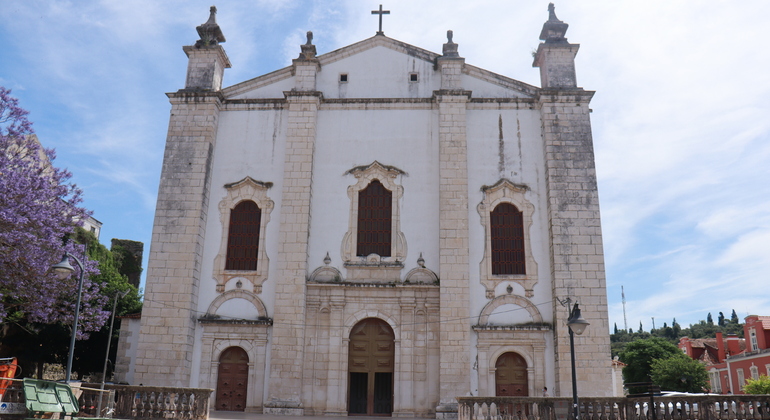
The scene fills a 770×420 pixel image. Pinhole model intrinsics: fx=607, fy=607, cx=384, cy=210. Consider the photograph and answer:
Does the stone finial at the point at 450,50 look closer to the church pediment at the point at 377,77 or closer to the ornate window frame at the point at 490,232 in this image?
the church pediment at the point at 377,77

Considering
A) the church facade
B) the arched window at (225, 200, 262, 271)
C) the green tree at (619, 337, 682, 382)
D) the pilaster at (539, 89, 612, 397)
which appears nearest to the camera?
the pilaster at (539, 89, 612, 397)

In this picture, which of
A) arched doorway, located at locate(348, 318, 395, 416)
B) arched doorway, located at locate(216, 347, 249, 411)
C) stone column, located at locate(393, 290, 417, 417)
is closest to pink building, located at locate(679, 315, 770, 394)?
stone column, located at locate(393, 290, 417, 417)

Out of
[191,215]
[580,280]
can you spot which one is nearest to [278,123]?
[191,215]

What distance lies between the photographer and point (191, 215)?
18312 millimetres

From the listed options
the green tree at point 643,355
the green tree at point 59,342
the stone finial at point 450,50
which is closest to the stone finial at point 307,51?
the stone finial at point 450,50

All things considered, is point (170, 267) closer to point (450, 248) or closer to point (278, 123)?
point (278, 123)

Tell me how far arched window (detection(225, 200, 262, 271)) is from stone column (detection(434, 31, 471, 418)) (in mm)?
5655

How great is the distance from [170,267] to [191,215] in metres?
1.66

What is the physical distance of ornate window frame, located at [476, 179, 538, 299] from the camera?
57.9 feet

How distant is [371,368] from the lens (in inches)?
688

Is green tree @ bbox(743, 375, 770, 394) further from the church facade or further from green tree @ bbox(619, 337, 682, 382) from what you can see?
the church facade

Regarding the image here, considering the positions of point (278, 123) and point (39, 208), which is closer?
point (39, 208)

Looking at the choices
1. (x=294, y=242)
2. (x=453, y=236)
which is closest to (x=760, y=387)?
(x=453, y=236)

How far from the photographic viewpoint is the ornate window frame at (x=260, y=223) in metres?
18.1
